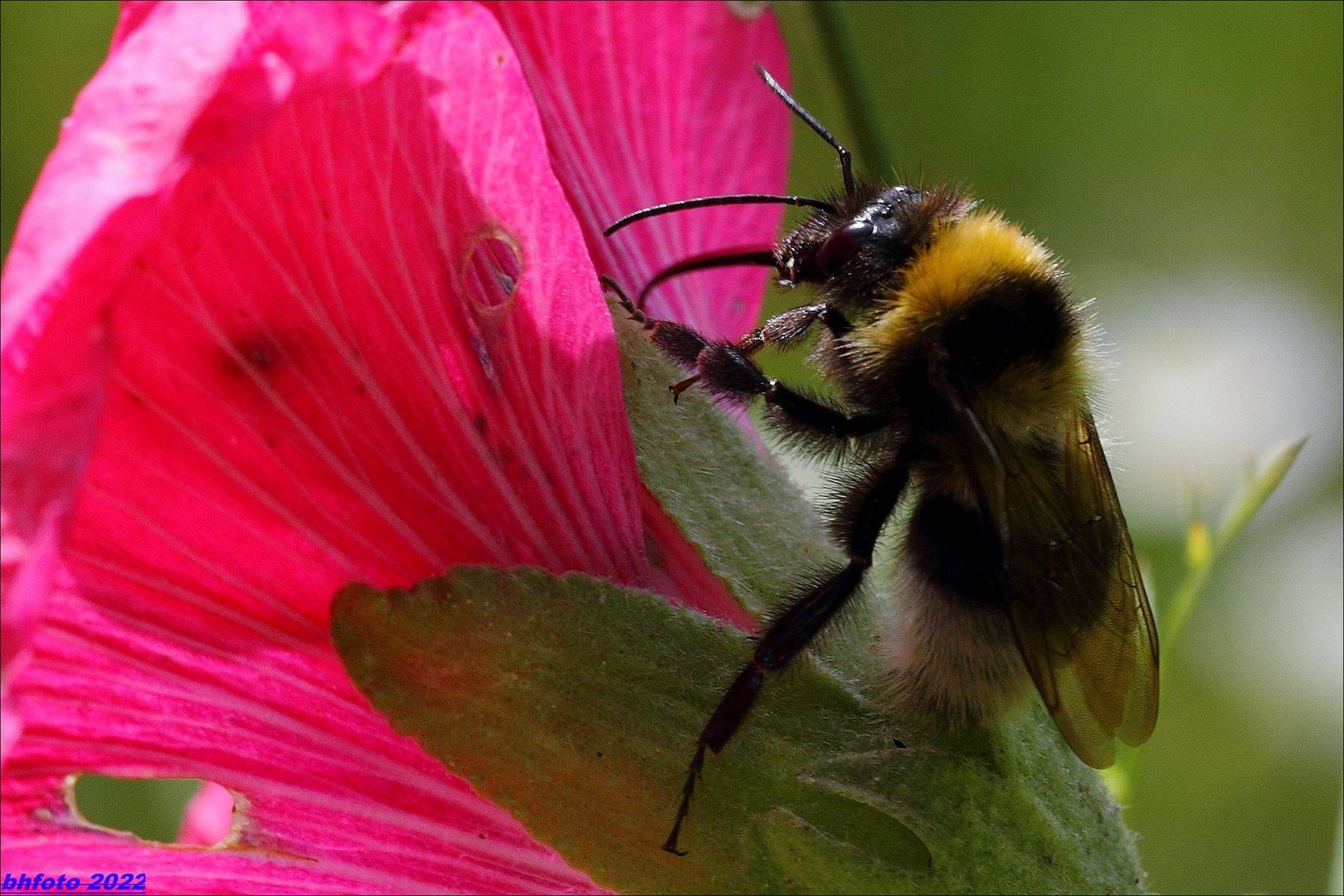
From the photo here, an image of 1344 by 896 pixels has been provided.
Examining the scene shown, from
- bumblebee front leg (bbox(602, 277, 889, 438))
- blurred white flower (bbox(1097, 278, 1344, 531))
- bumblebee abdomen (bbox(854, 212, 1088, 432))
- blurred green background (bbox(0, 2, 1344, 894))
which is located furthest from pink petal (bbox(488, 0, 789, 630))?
blurred white flower (bbox(1097, 278, 1344, 531))

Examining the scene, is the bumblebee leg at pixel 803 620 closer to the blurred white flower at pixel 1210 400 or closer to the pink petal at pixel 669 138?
the pink petal at pixel 669 138

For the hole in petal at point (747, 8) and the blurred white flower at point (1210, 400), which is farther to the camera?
the blurred white flower at point (1210, 400)

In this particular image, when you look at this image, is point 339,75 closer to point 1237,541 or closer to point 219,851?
point 219,851

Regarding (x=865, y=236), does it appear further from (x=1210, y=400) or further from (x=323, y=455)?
(x=1210, y=400)

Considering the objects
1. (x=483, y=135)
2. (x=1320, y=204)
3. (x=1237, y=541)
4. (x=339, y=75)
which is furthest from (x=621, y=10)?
(x=1320, y=204)


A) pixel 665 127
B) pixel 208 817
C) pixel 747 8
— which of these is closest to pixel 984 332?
pixel 665 127

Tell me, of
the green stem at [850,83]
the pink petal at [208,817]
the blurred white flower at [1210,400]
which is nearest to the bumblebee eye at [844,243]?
the green stem at [850,83]
